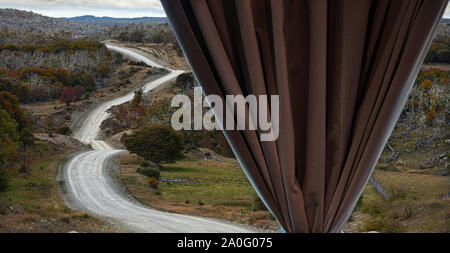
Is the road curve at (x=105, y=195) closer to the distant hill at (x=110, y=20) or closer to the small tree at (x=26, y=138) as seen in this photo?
the small tree at (x=26, y=138)

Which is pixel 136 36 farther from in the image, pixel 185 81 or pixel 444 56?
pixel 444 56

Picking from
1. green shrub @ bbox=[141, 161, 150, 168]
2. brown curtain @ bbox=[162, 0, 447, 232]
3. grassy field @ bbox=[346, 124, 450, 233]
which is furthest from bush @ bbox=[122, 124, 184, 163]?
grassy field @ bbox=[346, 124, 450, 233]

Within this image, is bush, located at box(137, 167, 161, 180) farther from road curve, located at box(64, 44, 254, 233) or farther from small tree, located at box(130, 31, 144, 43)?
small tree, located at box(130, 31, 144, 43)

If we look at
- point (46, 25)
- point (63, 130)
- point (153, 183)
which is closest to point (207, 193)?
point (153, 183)
